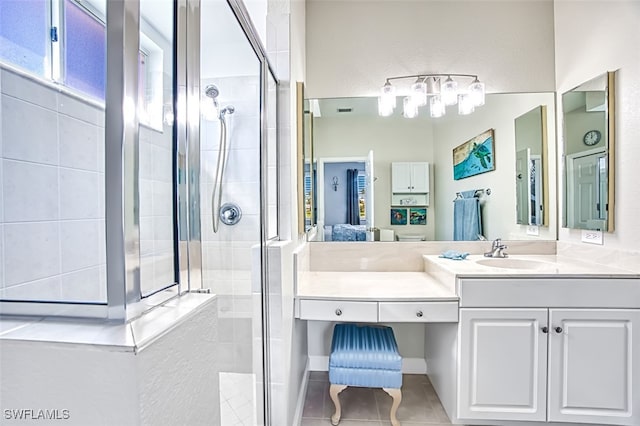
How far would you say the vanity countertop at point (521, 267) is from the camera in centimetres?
152

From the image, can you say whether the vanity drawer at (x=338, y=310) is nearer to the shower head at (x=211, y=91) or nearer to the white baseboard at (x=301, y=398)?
the white baseboard at (x=301, y=398)

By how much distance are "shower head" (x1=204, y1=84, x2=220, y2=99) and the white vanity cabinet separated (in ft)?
5.37

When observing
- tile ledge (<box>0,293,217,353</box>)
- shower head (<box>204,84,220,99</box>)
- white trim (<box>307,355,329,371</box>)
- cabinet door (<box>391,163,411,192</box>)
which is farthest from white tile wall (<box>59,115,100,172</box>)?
white trim (<box>307,355,329,371</box>)

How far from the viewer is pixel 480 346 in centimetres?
153

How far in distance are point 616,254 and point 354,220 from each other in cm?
148

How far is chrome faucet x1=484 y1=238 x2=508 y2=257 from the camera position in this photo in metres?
1.98

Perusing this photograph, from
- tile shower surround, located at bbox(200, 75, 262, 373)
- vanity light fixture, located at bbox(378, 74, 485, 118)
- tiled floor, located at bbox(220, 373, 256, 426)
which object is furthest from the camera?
vanity light fixture, located at bbox(378, 74, 485, 118)

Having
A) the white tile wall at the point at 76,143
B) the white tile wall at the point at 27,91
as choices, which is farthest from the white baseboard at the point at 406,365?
the white tile wall at the point at 27,91

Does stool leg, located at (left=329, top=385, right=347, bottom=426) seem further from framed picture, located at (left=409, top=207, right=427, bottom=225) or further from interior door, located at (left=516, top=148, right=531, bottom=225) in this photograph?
interior door, located at (left=516, top=148, right=531, bottom=225)

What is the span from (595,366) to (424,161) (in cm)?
145

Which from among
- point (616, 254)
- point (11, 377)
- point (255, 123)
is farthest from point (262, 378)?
point (616, 254)

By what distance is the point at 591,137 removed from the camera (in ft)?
5.90

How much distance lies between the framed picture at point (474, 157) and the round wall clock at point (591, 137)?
493mm

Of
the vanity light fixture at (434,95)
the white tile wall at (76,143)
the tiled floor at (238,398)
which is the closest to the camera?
the white tile wall at (76,143)
